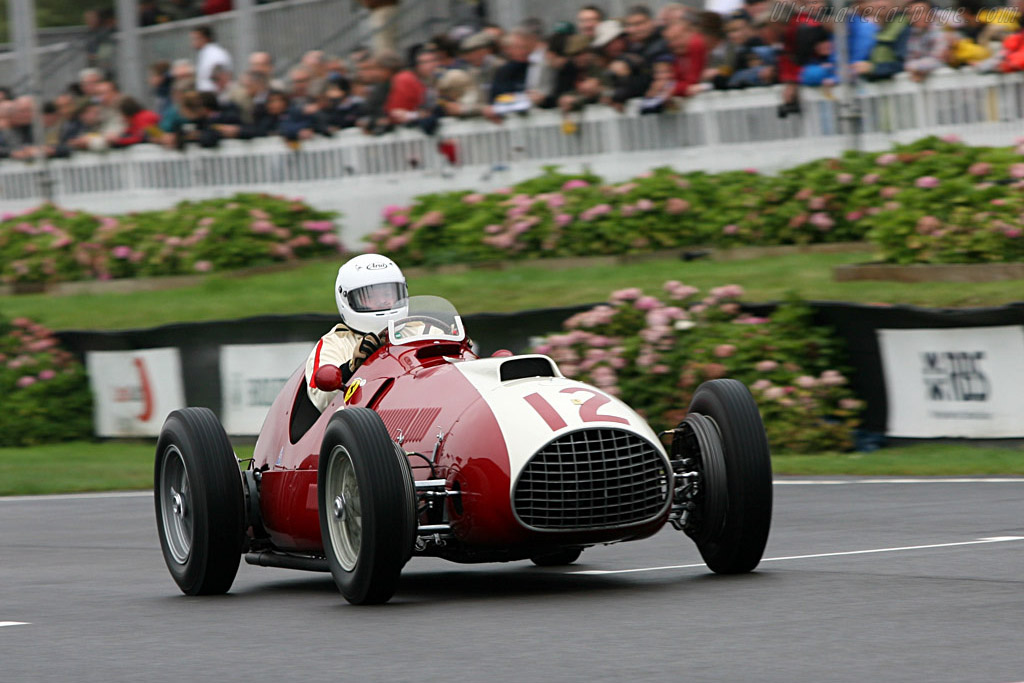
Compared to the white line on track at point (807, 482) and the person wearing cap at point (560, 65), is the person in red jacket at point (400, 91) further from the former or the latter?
the white line on track at point (807, 482)

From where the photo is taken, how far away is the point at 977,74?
17250mm

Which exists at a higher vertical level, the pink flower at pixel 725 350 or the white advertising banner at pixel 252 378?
the pink flower at pixel 725 350

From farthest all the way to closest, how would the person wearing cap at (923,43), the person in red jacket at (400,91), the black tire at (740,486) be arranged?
the person in red jacket at (400,91) → the person wearing cap at (923,43) → the black tire at (740,486)

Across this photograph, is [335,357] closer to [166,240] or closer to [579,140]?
[579,140]

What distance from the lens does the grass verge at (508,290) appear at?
598 inches

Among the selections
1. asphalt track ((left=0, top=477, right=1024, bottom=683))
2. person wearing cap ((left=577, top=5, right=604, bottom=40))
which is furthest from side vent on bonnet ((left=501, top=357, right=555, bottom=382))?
person wearing cap ((left=577, top=5, right=604, bottom=40))

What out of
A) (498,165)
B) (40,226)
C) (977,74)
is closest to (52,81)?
(40,226)

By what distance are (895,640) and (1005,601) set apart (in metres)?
0.93

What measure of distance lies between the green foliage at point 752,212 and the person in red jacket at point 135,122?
4.89m

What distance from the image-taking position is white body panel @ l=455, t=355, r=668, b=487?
289 inches

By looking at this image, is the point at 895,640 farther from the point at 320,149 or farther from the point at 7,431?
the point at 320,149

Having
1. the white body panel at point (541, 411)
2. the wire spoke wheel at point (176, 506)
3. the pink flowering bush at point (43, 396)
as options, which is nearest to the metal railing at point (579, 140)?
the pink flowering bush at point (43, 396)

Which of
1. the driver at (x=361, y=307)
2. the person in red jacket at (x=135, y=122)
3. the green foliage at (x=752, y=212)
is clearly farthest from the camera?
the person in red jacket at (x=135, y=122)

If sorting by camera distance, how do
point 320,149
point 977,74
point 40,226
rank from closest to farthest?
point 977,74
point 320,149
point 40,226
